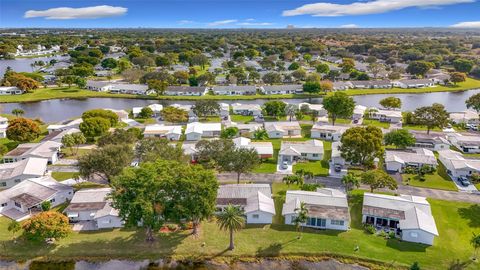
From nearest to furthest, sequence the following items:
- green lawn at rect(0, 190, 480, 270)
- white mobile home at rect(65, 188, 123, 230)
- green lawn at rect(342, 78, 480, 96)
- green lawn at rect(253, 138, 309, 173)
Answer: green lawn at rect(0, 190, 480, 270) < white mobile home at rect(65, 188, 123, 230) < green lawn at rect(253, 138, 309, 173) < green lawn at rect(342, 78, 480, 96)

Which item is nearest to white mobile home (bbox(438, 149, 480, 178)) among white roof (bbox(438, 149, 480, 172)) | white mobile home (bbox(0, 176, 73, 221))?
white roof (bbox(438, 149, 480, 172))

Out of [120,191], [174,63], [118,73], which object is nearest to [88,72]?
[118,73]

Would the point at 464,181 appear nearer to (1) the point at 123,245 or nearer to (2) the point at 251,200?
(2) the point at 251,200

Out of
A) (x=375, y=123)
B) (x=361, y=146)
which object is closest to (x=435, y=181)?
(x=361, y=146)

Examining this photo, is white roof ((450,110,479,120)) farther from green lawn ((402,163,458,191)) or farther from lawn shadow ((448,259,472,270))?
lawn shadow ((448,259,472,270))

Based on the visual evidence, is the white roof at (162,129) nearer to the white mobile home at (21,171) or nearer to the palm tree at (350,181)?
the white mobile home at (21,171)

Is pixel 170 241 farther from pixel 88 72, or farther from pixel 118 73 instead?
pixel 118 73
